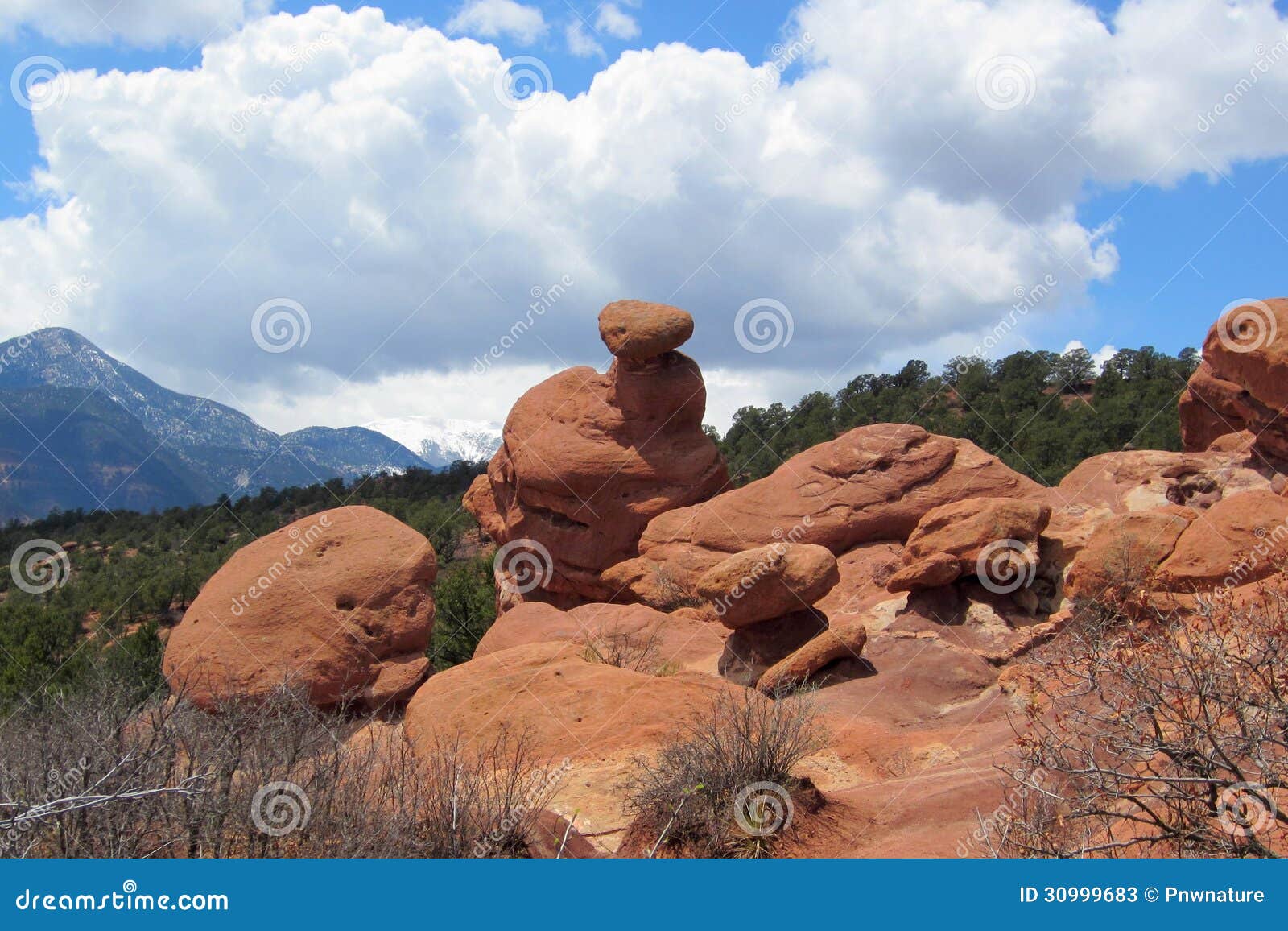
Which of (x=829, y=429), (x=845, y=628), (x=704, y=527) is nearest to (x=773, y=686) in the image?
(x=845, y=628)

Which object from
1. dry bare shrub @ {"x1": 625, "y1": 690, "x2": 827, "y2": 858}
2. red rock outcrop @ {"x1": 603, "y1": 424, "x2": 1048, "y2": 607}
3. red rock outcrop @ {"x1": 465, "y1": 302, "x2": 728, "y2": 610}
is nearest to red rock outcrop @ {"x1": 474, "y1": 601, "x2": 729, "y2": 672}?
red rock outcrop @ {"x1": 603, "y1": 424, "x2": 1048, "y2": 607}

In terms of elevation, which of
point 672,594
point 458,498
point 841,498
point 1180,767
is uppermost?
point 458,498

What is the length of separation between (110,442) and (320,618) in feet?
379

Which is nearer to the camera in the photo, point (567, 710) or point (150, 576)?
point (567, 710)

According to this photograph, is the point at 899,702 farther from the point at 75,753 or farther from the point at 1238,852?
the point at 75,753

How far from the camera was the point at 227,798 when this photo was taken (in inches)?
203

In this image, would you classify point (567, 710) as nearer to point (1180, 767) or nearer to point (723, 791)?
point (723, 791)

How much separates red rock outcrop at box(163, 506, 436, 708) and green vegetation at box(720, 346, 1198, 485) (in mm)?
14831

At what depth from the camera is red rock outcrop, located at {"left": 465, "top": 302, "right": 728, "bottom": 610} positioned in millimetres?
20922

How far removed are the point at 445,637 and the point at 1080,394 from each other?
32133 mm

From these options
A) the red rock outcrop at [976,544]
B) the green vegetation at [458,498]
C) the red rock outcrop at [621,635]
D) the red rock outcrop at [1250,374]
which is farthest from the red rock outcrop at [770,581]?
the green vegetation at [458,498]

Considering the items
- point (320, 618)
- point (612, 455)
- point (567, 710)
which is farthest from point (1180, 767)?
point (612, 455)

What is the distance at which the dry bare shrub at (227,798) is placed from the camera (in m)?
4.84

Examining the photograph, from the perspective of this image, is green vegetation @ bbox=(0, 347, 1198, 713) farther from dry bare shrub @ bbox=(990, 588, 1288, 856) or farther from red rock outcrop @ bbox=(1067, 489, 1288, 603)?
dry bare shrub @ bbox=(990, 588, 1288, 856)
